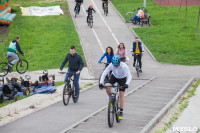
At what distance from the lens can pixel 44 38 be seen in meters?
30.7

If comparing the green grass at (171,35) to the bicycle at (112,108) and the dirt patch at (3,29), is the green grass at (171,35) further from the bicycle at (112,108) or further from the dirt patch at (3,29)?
the bicycle at (112,108)

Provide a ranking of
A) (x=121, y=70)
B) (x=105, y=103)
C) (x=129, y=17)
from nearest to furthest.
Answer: (x=121, y=70) < (x=105, y=103) < (x=129, y=17)

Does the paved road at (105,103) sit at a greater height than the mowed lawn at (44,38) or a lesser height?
lesser

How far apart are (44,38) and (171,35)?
9.74 meters

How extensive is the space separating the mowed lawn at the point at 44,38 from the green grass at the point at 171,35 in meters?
5.27

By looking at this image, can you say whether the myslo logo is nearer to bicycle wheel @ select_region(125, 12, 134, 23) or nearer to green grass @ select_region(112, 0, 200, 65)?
green grass @ select_region(112, 0, 200, 65)

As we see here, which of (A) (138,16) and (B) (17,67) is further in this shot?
(A) (138,16)

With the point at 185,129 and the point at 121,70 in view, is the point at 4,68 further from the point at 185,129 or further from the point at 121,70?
the point at 185,129

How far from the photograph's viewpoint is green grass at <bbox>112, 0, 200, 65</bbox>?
82.6ft

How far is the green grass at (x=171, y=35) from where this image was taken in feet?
82.6

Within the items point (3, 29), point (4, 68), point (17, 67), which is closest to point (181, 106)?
point (4, 68)

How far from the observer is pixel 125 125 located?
399 inches

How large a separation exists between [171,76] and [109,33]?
11740mm

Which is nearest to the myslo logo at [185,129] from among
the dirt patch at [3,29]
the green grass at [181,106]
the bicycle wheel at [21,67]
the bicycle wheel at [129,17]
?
the green grass at [181,106]
